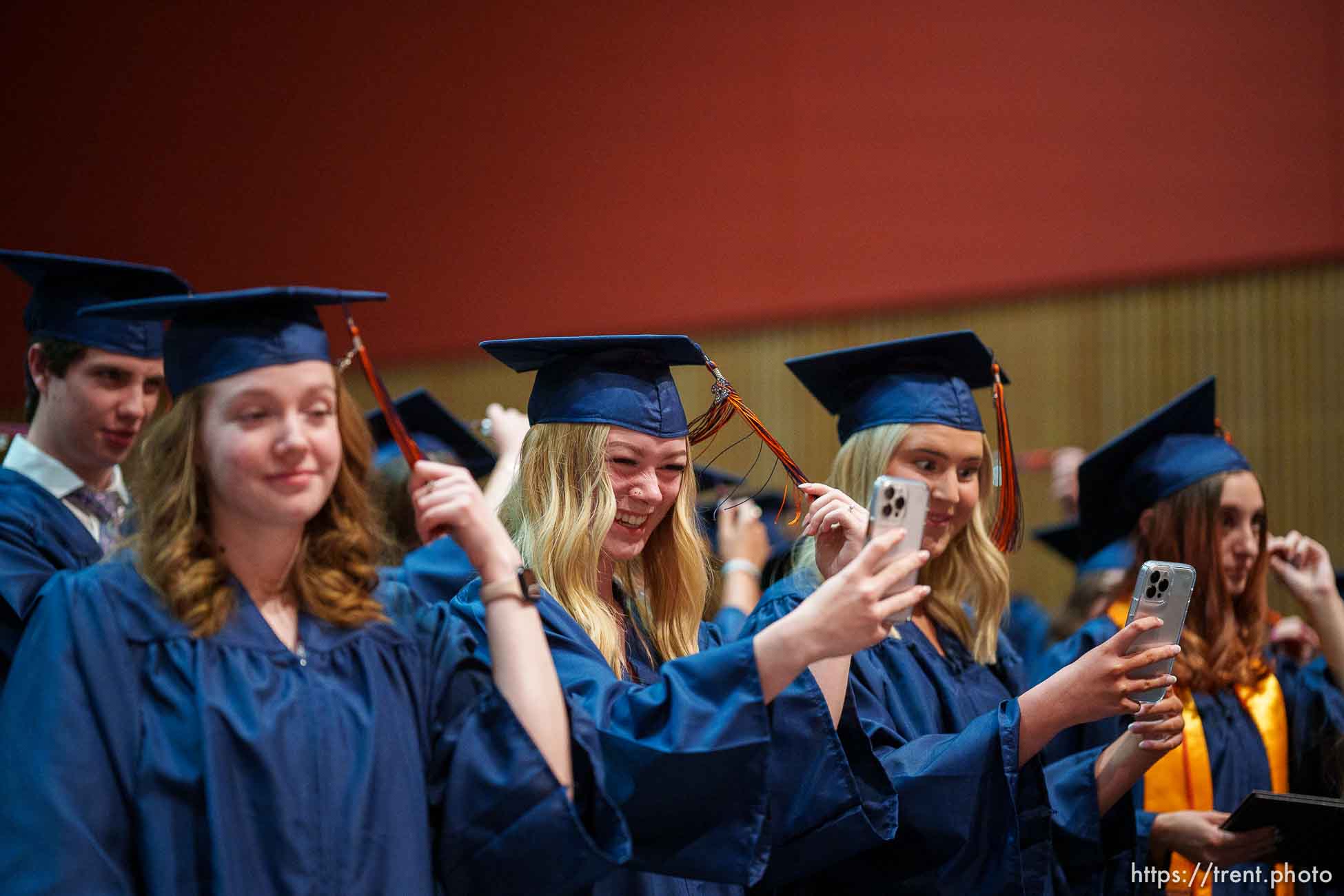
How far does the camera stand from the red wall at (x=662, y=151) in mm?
5484

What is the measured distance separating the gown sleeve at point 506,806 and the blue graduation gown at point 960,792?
0.68 metres

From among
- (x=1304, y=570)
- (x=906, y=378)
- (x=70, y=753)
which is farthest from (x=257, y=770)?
(x=1304, y=570)

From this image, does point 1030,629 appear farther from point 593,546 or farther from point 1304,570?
point 593,546

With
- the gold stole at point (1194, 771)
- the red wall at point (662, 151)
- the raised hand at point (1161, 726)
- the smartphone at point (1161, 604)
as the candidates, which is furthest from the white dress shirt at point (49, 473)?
the red wall at point (662, 151)

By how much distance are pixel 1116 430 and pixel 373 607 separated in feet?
15.5

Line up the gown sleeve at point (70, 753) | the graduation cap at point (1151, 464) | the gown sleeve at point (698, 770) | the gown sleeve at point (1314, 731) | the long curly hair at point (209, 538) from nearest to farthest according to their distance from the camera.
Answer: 1. the gown sleeve at point (70, 753)
2. the long curly hair at point (209, 538)
3. the gown sleeve at point (698, 770)
4. the gown sleeve at point (1314, 731)
5. the graduation cap at point (1151, 464)

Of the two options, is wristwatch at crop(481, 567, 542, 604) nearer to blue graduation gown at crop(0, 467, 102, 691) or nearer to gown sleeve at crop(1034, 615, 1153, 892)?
blue graduation gown at crop(0, 467, 102, 691)

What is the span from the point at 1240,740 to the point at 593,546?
6.32ft

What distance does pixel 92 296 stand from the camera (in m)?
2.73

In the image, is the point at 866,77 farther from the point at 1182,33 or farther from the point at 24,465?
the point at 24,465

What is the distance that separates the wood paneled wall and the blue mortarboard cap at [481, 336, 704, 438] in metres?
3.23

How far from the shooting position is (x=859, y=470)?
287cm

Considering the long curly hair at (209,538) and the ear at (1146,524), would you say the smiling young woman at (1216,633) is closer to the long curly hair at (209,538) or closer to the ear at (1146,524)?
the ear at (1146,524)

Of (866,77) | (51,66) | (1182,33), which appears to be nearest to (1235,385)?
(1182,33)
